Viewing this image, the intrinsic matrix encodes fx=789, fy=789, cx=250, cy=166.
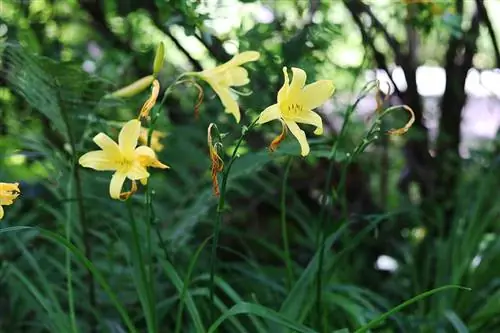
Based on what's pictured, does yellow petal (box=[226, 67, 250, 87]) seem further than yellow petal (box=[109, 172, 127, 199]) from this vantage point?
Yes

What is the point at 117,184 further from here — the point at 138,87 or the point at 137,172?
→ the point at 138,87

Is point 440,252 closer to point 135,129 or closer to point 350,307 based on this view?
point 350,307

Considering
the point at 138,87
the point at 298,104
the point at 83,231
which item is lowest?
the point at 83,231

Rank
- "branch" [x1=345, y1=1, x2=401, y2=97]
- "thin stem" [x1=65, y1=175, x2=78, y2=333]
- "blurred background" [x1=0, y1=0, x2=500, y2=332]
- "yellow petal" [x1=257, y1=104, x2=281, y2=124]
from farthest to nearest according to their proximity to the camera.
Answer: "branch" [x1=345, y1=1, x2=401, y2=97]
"blurred background" [x1=0, y1=0, x2=500, y2=332]
"thin stem" [x1=65, y1=175, x2=78, y2=333]
"yellow petal" [x1=257, y1=104, x2=281, y2=124]

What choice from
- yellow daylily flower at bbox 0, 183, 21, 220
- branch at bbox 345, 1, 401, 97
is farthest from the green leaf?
branch at bbox 345, 1, 401, 97

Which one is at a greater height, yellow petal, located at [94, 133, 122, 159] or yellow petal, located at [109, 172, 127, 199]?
yellow petal, located at [94, 133, 122, 159]

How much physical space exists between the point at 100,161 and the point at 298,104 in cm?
22

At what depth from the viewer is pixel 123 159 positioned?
84cm

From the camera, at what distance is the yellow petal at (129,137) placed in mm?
835

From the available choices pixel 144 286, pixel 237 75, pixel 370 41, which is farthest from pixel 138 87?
pixel 370 41

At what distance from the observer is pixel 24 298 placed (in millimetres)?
1265

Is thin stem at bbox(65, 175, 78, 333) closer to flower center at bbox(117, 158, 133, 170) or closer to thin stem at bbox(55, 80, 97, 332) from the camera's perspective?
thin stem at bbox(55, 80, 97, 332)

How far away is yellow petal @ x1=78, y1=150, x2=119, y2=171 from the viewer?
0.84 m

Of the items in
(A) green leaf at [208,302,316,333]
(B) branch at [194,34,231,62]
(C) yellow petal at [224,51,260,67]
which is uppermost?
(C) yellow petal at [224,51,260,67]
